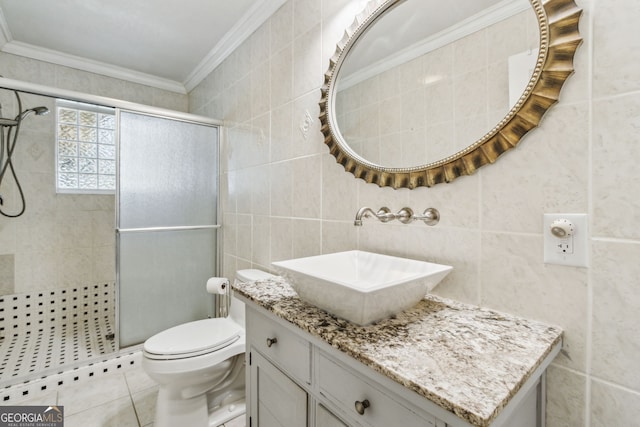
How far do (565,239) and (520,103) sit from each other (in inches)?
14.6

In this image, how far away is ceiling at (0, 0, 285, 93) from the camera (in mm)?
1809

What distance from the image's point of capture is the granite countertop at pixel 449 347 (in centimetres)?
47

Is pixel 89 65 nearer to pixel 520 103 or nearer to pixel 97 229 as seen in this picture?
pixel 97 229

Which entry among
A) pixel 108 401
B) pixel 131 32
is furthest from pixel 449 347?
pixel 131 32

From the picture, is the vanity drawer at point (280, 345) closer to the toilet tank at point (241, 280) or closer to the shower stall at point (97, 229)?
the toilet tank at point (241, 280)

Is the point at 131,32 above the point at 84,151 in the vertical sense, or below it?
above

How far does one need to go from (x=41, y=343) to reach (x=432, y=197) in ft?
9.75

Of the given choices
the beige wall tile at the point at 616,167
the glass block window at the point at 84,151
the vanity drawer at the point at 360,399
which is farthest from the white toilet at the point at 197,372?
the glass block window at the point at 84,151

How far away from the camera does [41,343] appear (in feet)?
7.06

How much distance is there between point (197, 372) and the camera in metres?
1.38

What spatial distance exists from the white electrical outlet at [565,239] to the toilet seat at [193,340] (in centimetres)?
144

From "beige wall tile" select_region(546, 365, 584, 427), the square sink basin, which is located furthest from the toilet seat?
"beige wall tile" select_region(546, 365, 584, 427)

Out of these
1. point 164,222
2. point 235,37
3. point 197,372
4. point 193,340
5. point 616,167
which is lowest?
point 197,372

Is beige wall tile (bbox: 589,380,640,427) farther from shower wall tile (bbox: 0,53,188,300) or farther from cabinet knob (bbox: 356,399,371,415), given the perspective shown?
shower wall tile (bbox: 0,53,188,300)
